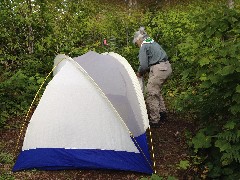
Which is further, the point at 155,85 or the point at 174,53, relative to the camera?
the point at 174,53

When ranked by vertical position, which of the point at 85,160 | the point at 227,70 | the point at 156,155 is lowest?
the point at 156,155

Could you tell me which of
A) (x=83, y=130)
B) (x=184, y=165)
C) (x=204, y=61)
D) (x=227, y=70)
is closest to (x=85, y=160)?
(x=83, y=130)

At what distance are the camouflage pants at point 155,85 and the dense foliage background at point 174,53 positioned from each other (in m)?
0.44

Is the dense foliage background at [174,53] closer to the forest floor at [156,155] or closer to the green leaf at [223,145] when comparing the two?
the green leaf at [223,145]

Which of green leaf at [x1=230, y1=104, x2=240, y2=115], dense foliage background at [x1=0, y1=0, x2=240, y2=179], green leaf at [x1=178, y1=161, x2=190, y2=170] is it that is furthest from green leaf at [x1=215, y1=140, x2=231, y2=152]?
green leaf at [x1=178, y1=161, x2=190, y2=170]

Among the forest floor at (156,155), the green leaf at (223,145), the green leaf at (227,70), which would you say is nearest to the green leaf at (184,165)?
the forest floor at (156,155)

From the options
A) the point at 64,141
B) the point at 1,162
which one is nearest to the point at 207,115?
the point at 64,141

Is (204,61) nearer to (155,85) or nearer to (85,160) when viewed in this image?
(155,85)

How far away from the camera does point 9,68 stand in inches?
405

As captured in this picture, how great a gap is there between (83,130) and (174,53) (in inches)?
231

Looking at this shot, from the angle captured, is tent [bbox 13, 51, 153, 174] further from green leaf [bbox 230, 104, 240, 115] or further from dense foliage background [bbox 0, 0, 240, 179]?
green leaf [bbox 230, 104, 240, 115]

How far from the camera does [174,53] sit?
36.5ft

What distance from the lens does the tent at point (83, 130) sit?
600 cm

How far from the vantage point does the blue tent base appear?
6004mm
